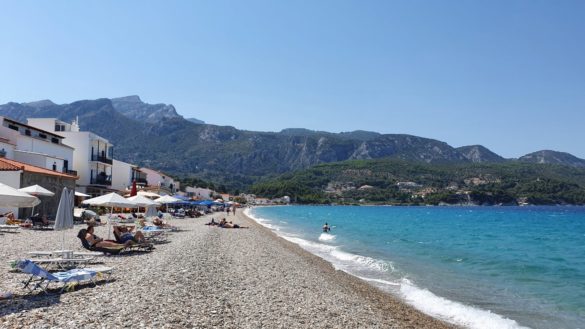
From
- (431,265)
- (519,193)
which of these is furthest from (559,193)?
(431,265)

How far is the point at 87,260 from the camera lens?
12016mm

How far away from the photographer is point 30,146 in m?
35.9

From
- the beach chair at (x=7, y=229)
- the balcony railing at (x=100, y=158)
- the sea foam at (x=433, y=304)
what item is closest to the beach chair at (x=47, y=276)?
the sea foam at (x=433, y=304)

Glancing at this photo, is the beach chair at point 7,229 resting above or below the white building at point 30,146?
below

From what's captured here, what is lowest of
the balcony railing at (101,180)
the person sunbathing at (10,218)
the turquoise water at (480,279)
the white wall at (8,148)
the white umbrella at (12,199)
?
the turquoise water at (480,279)

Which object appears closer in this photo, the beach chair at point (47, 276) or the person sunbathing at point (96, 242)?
the beach chair at point (47, 276)

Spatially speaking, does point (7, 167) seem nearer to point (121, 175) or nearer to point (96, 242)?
point (96, 242)

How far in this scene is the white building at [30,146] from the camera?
32781 millimetres

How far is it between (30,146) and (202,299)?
3301 centimetres

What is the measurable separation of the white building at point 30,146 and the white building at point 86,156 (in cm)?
808

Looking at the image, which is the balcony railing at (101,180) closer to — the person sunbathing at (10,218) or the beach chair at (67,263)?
the person sunbathing at (10,218)

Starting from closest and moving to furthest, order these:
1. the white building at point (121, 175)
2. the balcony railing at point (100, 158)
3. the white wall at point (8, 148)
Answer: the white wall at point (8, 148)
the balcony railing at point (100, 158)
the white building at point (121, 175)

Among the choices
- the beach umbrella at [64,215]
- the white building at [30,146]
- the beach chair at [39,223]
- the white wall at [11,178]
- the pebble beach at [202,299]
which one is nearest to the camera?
the pebble beach at [202,299]

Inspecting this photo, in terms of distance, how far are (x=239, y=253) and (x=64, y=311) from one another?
11.0 metres
